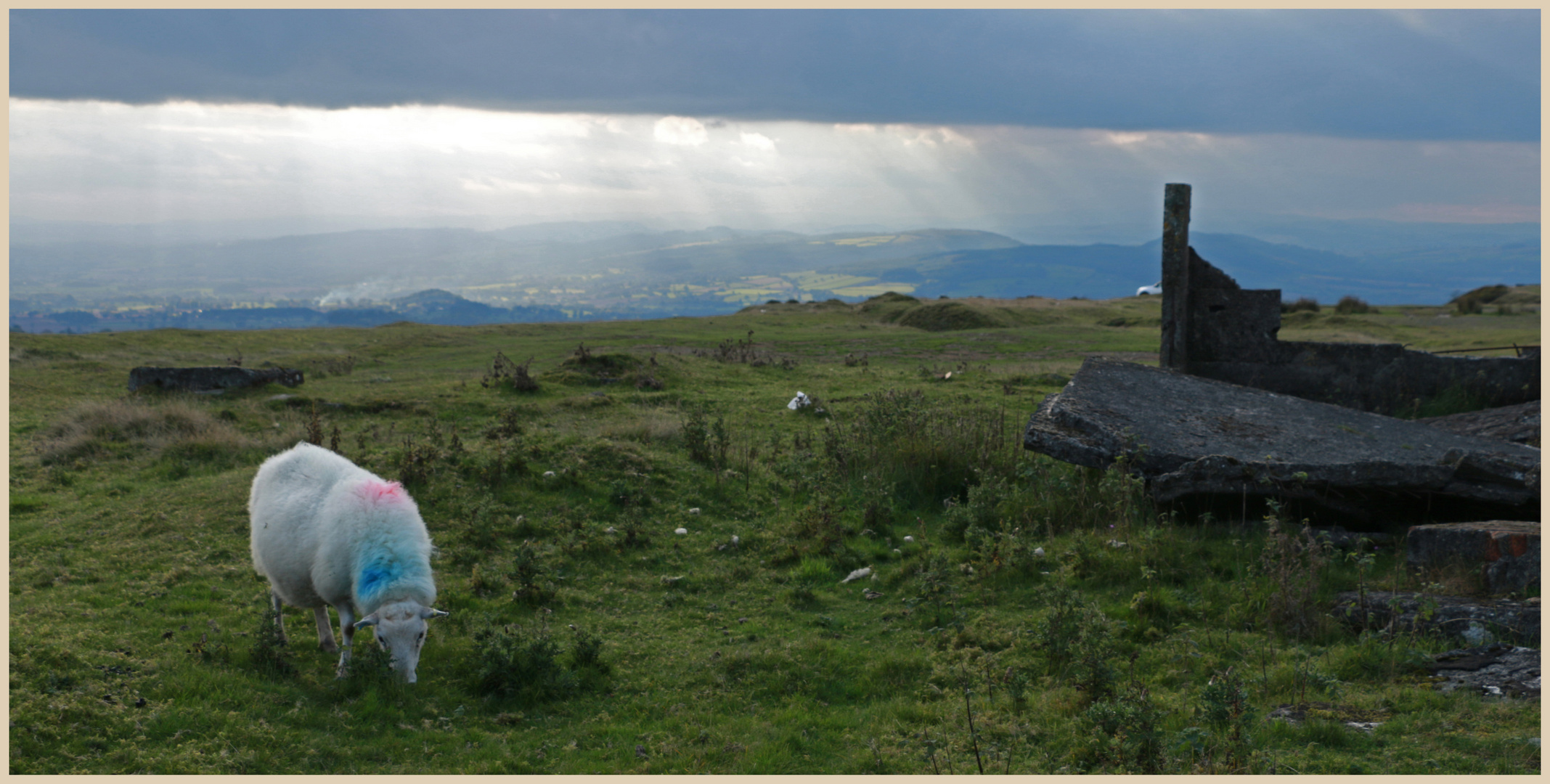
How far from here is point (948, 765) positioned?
203 inches

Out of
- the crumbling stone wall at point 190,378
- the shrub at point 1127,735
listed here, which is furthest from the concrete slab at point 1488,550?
the crumbling stone wall at point 190,378

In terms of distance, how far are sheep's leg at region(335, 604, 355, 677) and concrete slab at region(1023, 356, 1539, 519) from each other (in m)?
6.83

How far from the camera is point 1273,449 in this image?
377 inches

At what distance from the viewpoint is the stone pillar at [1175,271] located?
543 inches

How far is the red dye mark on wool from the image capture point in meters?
7.13

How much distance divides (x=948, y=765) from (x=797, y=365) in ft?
67.6

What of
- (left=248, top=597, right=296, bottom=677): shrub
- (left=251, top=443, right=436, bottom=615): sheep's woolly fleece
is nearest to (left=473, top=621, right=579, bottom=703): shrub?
(left=251, top=443, right=436, bottom=615): sheep's woolly fleece

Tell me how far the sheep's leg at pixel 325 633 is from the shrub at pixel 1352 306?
4625 cm

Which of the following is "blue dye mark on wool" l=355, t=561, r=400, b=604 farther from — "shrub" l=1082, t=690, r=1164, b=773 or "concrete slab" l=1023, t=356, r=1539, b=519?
"concrete slab" l=1023, t=356, r=1539, b=519

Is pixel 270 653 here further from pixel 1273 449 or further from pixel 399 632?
pixel 1273 449

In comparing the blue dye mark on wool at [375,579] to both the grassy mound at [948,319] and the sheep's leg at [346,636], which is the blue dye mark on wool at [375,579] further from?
the grassy mound at [948,319]

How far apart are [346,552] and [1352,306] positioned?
50.5 metres

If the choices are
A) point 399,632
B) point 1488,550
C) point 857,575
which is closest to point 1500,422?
point 1488,550

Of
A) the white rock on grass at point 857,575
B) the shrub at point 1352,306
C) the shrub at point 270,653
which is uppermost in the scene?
the shrub at point 1352,306
